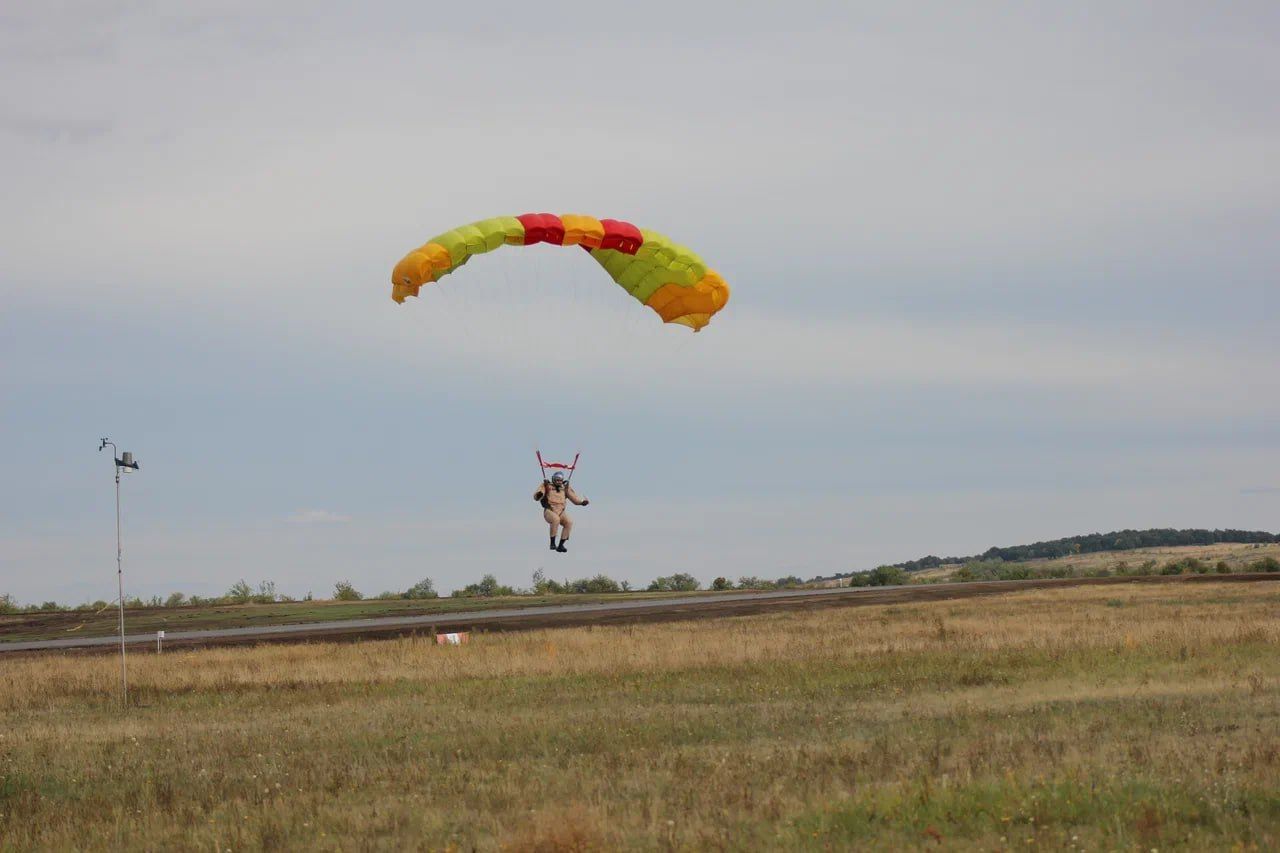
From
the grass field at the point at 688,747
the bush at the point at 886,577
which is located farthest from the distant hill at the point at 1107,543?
the grass field at the point at 688,747

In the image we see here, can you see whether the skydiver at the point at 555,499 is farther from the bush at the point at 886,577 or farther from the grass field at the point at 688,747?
the bush at the point at 886,577

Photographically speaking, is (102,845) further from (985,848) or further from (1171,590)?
(1171,590)

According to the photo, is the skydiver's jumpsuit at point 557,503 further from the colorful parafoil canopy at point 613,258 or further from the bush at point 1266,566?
the bush at point 1266,566

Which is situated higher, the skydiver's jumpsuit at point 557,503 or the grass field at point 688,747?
the skydiver's jumpsuit at point 557,503

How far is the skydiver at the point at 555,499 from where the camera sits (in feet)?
93.2

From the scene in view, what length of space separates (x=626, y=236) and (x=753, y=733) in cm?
1304

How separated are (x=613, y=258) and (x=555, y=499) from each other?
649cm

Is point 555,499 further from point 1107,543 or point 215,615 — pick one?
point 1107,543

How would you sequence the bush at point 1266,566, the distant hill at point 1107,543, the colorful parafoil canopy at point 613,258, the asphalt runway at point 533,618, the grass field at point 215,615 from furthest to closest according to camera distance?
the distant hill at point 1107,543 < the bush at point 1266,566 < the grass field at point 215,615 < the asphalt runway at point 533,618 < the colorful parafoil canopy at point 613,258

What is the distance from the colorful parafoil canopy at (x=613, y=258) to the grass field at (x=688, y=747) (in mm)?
8754

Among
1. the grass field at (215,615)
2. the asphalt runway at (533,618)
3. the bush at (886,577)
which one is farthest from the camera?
the bush at (886,577)

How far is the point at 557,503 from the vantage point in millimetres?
28641

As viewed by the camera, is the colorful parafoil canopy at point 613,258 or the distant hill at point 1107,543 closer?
the colorful parafoil canopy at point 613,258

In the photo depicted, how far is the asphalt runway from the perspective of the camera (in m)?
51.0
